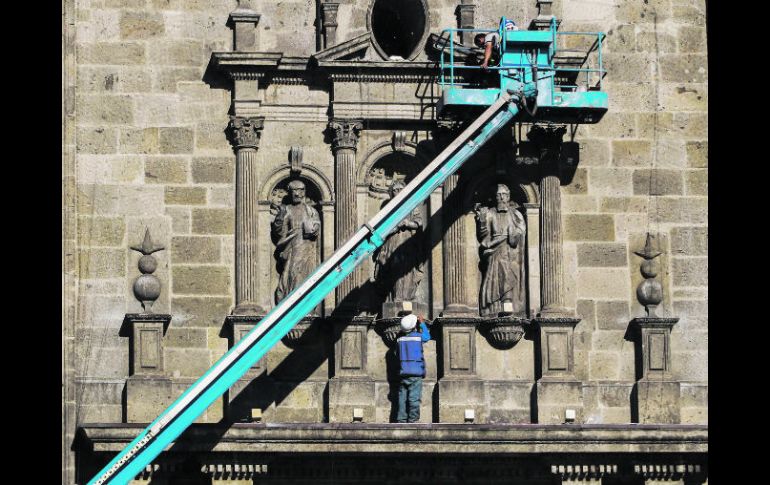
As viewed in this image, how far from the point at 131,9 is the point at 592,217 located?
618cm

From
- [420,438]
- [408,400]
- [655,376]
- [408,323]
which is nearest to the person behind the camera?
[420,438]

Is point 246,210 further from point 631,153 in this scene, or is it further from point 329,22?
point 631,153

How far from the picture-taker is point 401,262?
1038 inches

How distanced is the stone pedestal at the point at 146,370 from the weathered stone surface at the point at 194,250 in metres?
0.78

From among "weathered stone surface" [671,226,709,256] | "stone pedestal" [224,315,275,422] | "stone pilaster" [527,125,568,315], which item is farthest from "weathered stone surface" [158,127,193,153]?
"weathered stone surface" [671,226,709,256]

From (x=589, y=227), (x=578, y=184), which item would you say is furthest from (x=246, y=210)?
(x=589, y=227)

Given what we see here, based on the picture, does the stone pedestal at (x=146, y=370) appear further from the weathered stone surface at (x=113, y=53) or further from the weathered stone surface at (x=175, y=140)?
the weathered stone surface at (x=113, y=53)

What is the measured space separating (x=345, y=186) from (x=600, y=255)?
3235mm

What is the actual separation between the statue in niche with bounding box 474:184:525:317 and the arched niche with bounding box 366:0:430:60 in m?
2.10

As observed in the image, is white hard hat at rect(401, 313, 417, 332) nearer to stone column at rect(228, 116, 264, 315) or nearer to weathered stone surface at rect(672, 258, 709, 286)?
stone column at rect(228, 116, 264, 315)

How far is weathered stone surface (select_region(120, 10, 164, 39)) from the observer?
26.5 metres

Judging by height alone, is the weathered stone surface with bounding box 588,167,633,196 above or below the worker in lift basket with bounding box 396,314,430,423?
above

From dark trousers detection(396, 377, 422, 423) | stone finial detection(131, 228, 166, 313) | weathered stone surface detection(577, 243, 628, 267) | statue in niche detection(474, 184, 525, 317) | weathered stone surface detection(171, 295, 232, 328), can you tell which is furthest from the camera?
weathered stone surface detection(577, 243, 628, 267)

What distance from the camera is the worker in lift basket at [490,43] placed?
26.0 m
